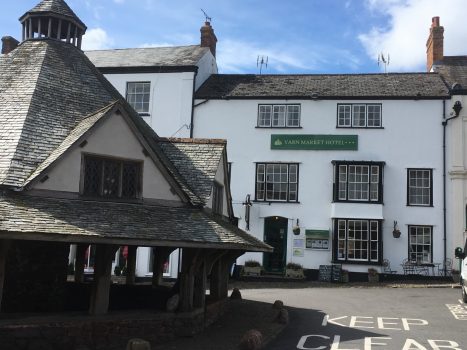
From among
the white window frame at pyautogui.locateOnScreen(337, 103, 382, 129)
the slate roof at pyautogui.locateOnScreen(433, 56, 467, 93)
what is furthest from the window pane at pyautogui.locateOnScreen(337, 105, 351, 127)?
the slate roof at pyautogui.locateOnScreen(433, 56, 467, 93)

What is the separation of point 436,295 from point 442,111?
9.66m

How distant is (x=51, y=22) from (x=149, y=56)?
43.0 ft

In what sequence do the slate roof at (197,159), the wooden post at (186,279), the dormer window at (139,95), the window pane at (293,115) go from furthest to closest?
the dormer window at (139,95) → the window pane at (293,115) → the slate roof at (197,159) → the wooden post at (186,279)

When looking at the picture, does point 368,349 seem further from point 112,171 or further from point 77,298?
point 77,298

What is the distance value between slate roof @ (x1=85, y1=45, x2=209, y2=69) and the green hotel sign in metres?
5.99

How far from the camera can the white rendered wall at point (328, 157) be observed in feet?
81.3

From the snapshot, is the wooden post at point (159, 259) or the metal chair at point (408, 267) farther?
the metal chair at point (408, 267)

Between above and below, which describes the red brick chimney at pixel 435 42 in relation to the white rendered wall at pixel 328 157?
above

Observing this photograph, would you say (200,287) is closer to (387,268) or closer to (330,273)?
(330,273)

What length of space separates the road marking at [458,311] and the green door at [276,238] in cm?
1002

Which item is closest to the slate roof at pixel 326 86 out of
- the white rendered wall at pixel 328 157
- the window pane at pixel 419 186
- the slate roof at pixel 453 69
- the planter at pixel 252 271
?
the white rendered wall at pixel 328 157

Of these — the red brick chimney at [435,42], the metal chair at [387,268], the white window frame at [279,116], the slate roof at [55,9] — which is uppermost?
the red brick chimney at [435,42]

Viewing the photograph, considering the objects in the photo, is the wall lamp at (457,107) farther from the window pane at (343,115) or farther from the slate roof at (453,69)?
the window pane at (343,115)

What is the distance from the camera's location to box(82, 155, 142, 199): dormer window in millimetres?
11648
